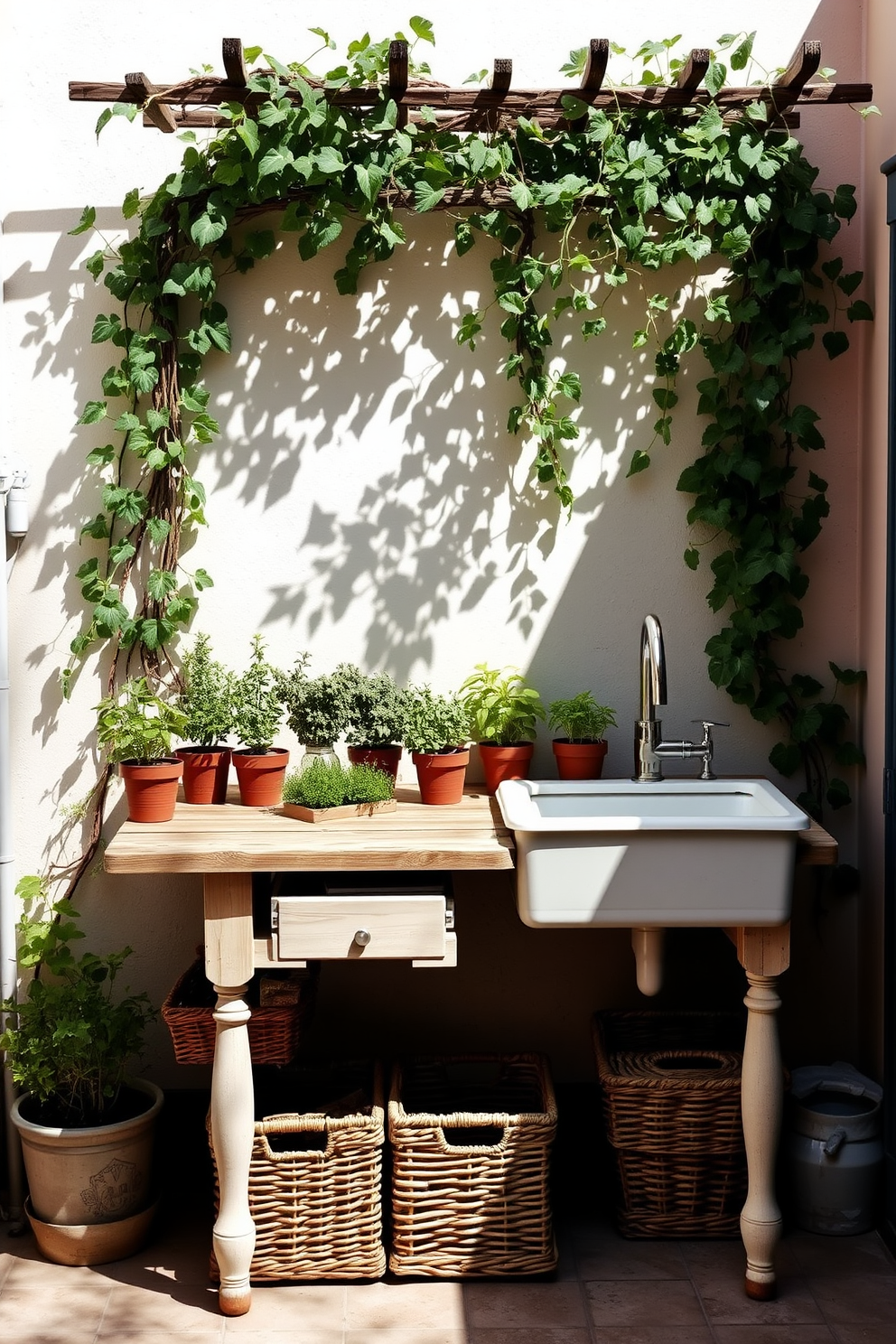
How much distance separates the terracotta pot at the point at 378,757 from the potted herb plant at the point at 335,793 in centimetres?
7

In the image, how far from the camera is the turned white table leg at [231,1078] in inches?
94.7

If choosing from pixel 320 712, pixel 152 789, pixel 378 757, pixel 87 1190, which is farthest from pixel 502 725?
pixel 87 1190

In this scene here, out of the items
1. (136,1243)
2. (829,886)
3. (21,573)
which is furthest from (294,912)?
(829,886)

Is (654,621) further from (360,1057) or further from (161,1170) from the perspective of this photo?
(161,1170)

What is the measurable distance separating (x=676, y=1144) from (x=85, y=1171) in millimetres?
1169

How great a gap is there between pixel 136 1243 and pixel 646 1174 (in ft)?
3.39

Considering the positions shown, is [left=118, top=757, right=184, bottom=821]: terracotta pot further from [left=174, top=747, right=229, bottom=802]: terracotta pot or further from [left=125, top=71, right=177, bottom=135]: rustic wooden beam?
[left=125, top=71, right=177, bottom=135]: rustic wooden beam

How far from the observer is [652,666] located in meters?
2.68

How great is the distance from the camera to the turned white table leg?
2404mm

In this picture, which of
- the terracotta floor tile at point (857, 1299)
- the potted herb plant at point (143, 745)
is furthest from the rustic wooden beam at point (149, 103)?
the terracotta floor tile at point (857, 1299)

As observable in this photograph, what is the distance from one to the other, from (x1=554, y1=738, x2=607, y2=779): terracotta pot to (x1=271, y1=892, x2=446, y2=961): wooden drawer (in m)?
0.55

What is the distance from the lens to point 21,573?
2943 mm

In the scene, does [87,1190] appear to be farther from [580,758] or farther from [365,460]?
[365,460]

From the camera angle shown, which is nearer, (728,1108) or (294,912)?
(294,912)
